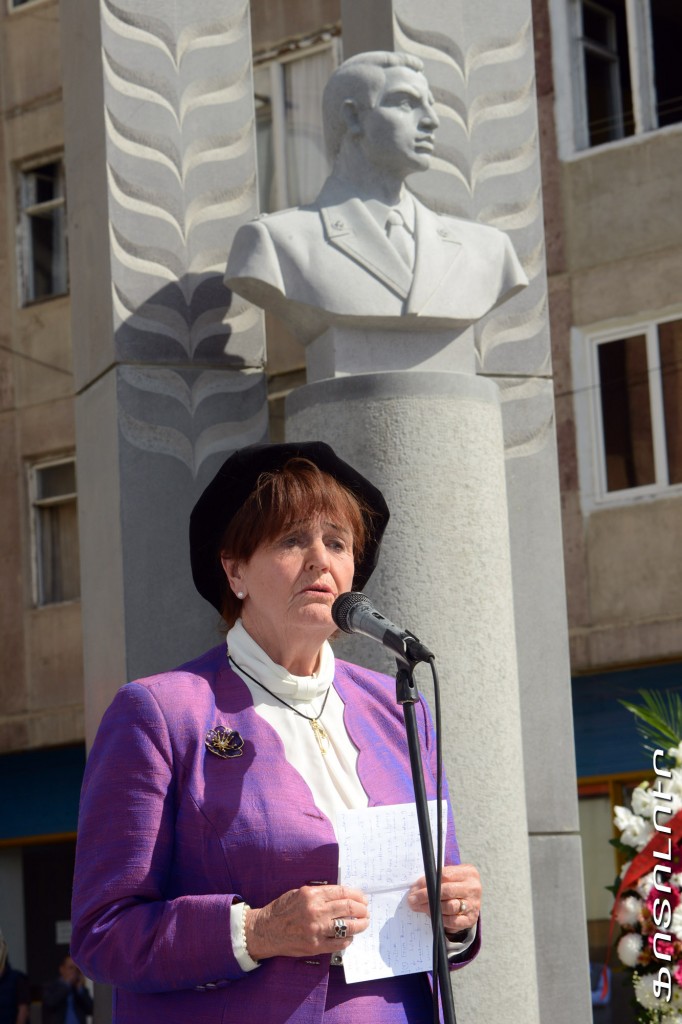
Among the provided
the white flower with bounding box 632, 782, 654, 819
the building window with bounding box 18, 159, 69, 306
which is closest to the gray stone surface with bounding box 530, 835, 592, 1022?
the white flower with bounding box 632, 782, 654, 819

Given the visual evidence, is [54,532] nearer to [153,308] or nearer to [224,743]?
[153,308]

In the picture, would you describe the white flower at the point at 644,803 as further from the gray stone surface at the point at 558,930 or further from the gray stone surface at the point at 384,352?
the gray stone surface at the point at 384,352

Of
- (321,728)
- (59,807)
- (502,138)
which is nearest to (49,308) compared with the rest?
(59,807)

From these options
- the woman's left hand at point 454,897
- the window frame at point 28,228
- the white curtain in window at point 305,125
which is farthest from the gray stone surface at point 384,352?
the window frame at point 28,228

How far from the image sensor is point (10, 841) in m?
18.6

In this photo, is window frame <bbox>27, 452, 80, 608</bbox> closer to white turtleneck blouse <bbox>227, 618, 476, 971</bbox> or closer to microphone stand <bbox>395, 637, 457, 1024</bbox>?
white turtleneck blouse <bbox>227, 618, 476, 971</bbox>

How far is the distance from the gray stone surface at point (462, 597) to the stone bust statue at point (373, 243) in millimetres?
255

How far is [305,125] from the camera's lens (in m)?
17.5

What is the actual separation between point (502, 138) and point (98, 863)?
4.06m

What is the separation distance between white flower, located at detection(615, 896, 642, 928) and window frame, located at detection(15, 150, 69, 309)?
1469 cm

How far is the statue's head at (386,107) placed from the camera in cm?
575

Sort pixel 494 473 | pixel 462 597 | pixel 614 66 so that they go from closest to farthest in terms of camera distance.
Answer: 1. pixel 462 597
2. pixel 494 473
3. pixel 614 66

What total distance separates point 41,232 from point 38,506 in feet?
8.96

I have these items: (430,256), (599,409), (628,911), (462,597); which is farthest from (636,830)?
(599,409)
